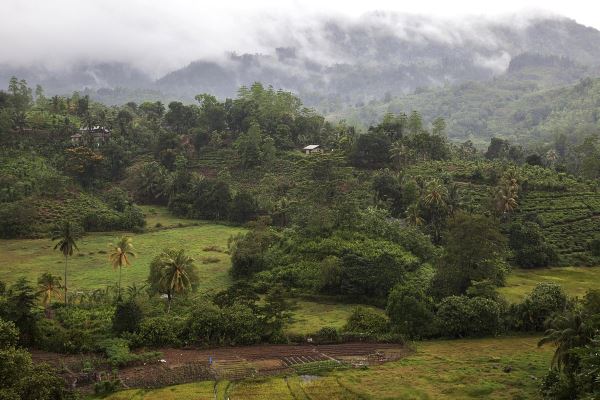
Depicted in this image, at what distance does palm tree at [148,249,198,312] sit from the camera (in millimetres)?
45344

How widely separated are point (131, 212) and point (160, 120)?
48.7 metres

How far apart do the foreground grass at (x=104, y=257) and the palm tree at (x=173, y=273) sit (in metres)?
7.47

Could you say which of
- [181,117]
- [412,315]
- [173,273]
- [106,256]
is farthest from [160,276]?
[181,117]

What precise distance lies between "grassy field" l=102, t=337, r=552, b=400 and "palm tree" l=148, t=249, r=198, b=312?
13099 millimetres

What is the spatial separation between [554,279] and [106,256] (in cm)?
5368

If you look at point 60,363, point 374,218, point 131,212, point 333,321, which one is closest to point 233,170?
point 131,212

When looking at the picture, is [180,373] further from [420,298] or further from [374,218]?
[374,218]

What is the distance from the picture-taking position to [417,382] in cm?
3416

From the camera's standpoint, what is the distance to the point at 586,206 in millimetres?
74750

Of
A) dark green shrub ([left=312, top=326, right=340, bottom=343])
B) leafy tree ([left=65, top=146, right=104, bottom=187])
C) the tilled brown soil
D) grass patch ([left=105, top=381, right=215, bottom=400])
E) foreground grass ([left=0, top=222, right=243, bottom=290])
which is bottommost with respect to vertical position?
grass patch ([left=105, top=381, right=215, bottom=400])

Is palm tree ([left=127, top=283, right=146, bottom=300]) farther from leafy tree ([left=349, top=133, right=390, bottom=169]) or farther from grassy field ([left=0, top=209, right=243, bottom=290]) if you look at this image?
leafy tree ([left=349, top=133, right=390, bottom=169])

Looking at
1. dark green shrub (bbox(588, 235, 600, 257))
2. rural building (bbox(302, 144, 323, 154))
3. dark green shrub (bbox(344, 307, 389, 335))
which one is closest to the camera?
dark green shrub (bbox(344, 307, 389, 335))

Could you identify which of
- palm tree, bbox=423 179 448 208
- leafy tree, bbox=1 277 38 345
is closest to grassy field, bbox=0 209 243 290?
leafy tree, bbox=1 277 38 345

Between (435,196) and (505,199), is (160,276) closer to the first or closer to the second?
(435,196)
